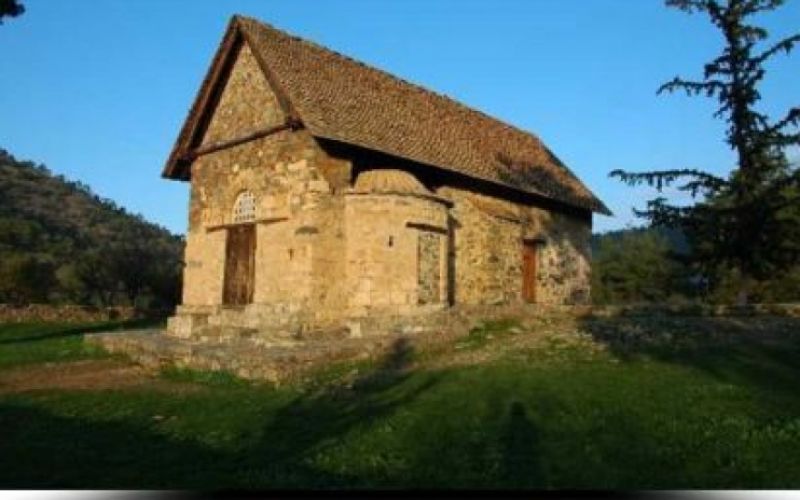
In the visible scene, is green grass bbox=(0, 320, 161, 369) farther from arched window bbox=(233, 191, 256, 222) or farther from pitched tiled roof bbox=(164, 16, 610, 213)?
pitched tiled roof bbox=(164, 16, 610, 213)

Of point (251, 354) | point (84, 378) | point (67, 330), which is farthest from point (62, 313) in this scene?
point (251, 354)

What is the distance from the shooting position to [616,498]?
6711 millimetres

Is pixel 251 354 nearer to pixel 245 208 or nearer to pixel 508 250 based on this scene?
pixel 245 208

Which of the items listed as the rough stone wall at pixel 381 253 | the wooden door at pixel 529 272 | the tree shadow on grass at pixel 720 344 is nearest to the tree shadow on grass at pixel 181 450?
→ the tree shadow on grass at pixel 720 344

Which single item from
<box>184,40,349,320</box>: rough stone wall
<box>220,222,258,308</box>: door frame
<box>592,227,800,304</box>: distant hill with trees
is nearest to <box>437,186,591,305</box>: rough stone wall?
<box>184,40,349,320</box>: rough stone wall

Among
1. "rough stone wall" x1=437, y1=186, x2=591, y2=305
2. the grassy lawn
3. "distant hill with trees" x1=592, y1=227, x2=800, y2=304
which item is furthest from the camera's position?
"distant hill with trees" x1=592, y1=227, x2=800, y2=304

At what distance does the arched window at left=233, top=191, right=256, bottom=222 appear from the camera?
851 inches

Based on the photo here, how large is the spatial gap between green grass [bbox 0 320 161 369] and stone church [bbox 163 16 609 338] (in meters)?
2.77

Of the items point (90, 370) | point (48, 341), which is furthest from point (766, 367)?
point (48, 341)

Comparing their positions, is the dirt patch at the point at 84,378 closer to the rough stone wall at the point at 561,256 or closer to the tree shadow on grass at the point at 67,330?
the tree shadow on grass at the point at 67,330

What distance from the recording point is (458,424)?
30.5ft

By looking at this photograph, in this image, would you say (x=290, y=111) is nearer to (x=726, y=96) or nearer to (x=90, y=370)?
(x=90, y=370)

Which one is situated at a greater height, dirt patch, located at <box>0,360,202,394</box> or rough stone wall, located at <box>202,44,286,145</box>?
rough stone wall, located at <box>202,44,286,145</box>

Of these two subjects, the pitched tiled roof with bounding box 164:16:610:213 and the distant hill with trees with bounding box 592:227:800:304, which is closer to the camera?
the pitched tiled roof with bounding box 164:16:610:213
